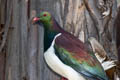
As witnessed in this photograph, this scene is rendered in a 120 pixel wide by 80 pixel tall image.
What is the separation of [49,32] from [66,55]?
0.31 feet

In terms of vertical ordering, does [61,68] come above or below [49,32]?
below

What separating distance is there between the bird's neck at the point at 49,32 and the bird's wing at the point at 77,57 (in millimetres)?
20

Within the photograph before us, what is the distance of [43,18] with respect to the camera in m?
1.20

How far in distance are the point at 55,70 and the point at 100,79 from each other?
0.48ft

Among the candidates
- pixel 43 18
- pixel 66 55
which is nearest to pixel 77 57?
pixel 66 55

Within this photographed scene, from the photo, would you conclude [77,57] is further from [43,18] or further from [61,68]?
[43,18]

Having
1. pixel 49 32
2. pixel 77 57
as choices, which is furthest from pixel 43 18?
pixel 77 57

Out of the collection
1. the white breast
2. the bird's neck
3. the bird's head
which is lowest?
the white breast

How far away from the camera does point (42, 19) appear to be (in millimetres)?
1197

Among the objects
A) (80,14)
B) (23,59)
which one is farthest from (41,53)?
(80,14)

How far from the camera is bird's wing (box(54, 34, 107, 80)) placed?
1.15 meters

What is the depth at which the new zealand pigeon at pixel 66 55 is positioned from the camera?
3.80ft

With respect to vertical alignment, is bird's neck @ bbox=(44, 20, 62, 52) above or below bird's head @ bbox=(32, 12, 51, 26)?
below

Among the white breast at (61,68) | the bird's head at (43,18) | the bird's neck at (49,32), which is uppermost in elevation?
the bird's head at (43,18)
